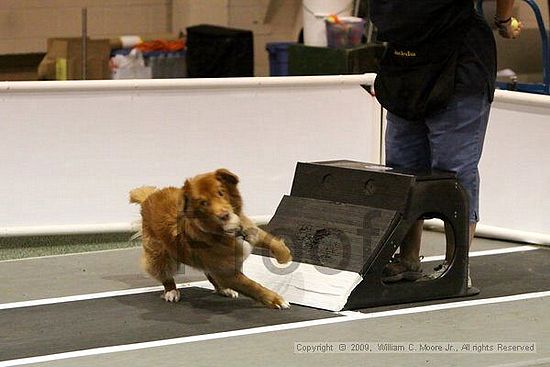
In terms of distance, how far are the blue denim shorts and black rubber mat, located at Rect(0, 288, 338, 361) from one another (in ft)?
2.68

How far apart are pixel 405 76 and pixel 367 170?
42 cm

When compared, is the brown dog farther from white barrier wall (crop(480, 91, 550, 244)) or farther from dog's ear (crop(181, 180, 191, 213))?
white barrier wall (crop(480, 91, 550, 244))

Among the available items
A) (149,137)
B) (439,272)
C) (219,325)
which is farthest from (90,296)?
(439,272)

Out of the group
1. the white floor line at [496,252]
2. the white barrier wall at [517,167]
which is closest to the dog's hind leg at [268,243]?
the white floor line at [496,252]

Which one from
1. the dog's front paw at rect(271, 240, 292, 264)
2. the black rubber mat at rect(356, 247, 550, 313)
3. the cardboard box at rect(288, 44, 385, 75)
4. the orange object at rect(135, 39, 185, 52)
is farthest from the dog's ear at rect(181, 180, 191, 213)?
the orange object at rect(135, 39, 185, 52)

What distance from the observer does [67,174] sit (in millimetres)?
5926

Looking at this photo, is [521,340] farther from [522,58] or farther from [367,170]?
[522,58]

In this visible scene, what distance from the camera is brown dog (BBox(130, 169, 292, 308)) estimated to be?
4316 mm

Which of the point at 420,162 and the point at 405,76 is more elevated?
the point at 405,76

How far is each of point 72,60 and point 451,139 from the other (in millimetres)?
5978

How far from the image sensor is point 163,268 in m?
4.66

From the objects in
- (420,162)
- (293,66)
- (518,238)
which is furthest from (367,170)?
→ (293,66)

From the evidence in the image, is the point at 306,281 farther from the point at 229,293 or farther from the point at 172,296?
the point at 172,296

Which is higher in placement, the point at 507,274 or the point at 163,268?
the point at 163,268
